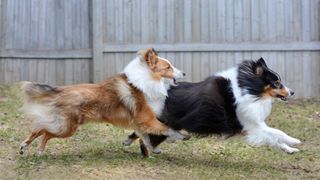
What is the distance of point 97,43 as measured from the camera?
10.5 m

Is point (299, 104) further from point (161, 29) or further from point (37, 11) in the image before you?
point (37, 11)

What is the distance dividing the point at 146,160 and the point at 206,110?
91 cm

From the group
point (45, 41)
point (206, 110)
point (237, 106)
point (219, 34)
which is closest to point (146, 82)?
point (206, 110)

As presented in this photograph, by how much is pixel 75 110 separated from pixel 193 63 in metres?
4.54

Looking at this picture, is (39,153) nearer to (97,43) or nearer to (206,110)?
(206,110)

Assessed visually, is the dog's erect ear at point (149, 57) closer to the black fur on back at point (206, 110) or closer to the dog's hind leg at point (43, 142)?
the black fur on back at point (206, 110)

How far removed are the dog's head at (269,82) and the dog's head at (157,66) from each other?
3.23 feet

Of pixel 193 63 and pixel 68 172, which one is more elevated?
pixel 193 63

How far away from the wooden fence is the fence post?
2 cm

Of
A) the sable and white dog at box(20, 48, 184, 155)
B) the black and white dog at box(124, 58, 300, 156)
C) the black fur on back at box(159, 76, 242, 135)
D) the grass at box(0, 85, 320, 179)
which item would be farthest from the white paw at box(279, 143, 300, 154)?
the sable and white dog at box(20, 48, 184, 155)

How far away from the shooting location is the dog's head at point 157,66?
6547mm

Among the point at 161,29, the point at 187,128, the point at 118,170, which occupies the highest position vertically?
the point at 161,29

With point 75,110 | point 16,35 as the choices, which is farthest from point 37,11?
point 75,110

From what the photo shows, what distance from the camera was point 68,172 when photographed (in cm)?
583
